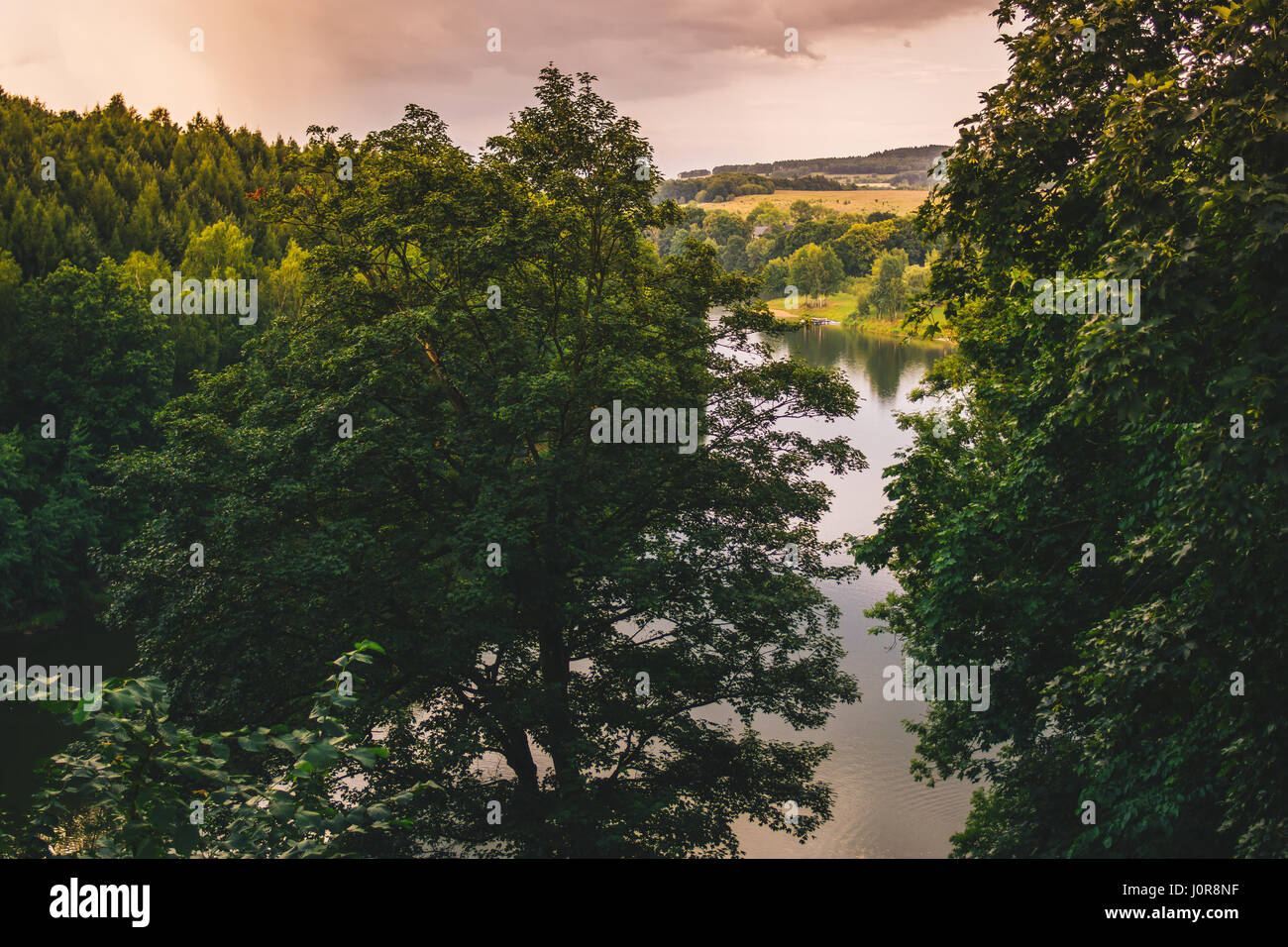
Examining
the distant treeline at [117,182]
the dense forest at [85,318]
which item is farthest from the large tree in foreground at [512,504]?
the distant treeline at [117,182]

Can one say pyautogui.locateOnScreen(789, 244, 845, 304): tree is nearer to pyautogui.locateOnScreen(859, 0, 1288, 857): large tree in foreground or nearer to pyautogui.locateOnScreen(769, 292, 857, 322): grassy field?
pyautogui.locateOnScreen(769, 292, 857, 322): grassy field

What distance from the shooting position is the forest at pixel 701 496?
26.7 ft

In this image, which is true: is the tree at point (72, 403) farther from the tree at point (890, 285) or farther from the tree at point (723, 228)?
the tree at point (723, 228)

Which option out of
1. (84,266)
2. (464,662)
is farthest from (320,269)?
(84,266)

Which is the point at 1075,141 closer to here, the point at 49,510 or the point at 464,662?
the point at 464,662

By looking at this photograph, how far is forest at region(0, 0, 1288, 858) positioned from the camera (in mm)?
8125

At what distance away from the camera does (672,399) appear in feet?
52.8

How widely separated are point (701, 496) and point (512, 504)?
12.6ft

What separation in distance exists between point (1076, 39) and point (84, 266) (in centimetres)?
4575

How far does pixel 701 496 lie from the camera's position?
16.2 m

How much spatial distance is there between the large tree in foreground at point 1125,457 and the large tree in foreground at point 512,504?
3088 mm

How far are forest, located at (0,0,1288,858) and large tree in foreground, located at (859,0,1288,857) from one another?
2.0 inches

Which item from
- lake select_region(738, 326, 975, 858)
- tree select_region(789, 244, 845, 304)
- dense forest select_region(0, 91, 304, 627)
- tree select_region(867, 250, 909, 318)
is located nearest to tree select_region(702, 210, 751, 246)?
tree select_region(789, 244, 845, 304)
